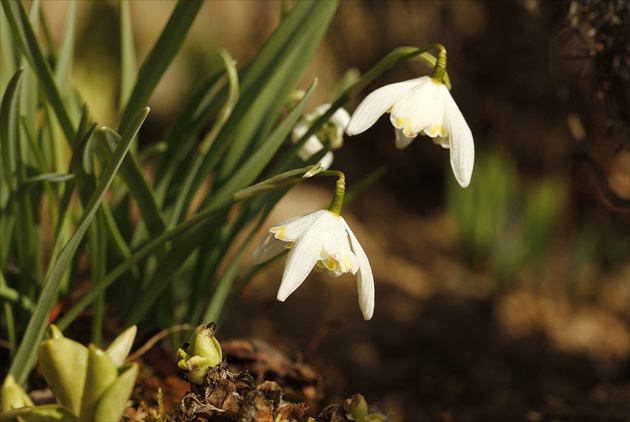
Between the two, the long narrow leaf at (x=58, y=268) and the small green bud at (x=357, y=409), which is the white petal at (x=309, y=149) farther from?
the small green bud at (x=357, y=409)

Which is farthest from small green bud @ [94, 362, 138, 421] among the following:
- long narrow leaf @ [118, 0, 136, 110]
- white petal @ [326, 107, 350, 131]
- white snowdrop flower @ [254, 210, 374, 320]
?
long narrow leaf @ [118, 0, 136, 110]

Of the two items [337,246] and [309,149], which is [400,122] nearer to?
[337,246]

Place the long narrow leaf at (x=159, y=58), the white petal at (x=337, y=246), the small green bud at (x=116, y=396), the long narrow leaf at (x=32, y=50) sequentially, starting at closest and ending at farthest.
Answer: the small green bud at (x=116, y=396) → the white petal at (x=337, y=246) → the long narrow leaf at (x=32, y=50) → the long narrow leaf at (x=159, y=58)

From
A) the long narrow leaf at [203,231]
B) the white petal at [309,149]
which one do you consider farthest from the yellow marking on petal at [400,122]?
the white petal at [309,149]

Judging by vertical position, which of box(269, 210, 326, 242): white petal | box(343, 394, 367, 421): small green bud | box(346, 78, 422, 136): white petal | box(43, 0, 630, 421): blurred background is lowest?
box(43, 0, 630, 421): blurred background

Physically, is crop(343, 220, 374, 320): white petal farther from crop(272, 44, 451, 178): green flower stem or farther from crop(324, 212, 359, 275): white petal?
crop(272, 44, 451, 178): green flower stem

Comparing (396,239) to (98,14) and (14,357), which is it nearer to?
(98,14)
